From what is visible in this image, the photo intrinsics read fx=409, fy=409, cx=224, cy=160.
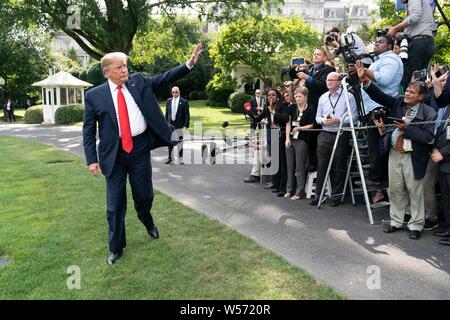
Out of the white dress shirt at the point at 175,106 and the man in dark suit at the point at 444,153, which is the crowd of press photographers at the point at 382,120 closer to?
the man in dark suit at the point at 444,153

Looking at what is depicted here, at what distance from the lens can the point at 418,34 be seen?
631 cm

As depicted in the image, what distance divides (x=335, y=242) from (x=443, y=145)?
1785 mm

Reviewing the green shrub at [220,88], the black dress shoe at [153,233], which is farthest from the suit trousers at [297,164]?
the green shrub at [220,88]

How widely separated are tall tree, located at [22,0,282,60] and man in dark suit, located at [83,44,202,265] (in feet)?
54.3

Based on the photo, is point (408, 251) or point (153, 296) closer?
point (153, 296)

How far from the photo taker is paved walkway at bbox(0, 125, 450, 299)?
13.2ft

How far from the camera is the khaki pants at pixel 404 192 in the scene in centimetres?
538

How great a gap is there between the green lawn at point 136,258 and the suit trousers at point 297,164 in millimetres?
1984

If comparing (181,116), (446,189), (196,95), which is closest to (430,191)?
(446,189)

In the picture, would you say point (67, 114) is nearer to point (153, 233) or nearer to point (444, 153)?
point (153, 233)
